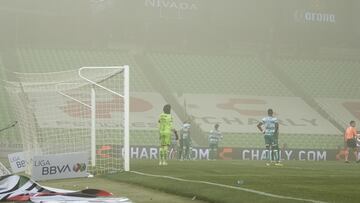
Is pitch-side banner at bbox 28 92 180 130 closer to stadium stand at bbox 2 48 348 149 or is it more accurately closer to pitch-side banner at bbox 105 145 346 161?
stadium stand at bbox 2 48 348 149

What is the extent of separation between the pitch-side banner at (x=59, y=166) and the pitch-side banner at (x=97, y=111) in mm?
2894

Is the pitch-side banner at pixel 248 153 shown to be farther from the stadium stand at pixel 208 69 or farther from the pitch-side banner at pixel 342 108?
the pitch-side banner at pixel 342 108

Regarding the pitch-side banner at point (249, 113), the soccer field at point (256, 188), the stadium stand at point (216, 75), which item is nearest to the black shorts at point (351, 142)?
the pitch-side banner at point (249, 113)

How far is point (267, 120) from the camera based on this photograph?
18344 mm

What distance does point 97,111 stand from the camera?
26.4m

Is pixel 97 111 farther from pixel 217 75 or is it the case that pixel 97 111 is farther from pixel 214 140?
pixel 217 75

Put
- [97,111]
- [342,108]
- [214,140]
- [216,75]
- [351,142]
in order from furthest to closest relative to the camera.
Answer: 1. [216,75]
2. [342,108]
3. [214,140]
4. [97,111]
5. [351,142]

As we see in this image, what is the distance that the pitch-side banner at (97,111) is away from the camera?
1694 cm

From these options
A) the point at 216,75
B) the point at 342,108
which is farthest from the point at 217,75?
the point at 342,108

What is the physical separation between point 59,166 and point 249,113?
22.8 metres

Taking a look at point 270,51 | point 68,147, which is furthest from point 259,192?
point 270,51

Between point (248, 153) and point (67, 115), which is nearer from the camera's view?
point (67, 115)

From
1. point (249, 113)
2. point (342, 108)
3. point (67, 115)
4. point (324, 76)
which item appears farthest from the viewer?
point (324, 76)

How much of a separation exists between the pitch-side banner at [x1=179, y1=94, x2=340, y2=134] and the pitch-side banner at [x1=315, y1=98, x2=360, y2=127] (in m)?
0.81
